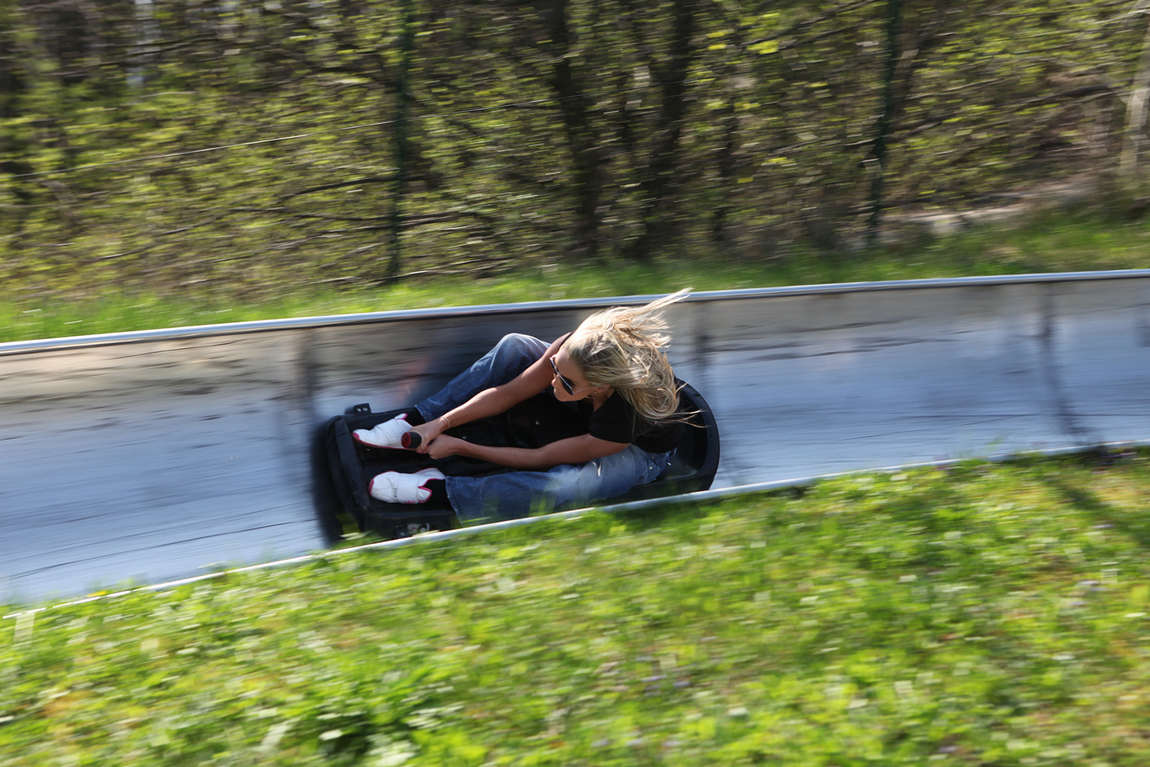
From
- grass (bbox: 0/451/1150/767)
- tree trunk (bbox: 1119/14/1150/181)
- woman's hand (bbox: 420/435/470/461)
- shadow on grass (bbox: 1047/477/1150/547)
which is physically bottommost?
shadow on grass (bbox: 1047/477/1150/547)

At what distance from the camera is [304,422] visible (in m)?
4.25

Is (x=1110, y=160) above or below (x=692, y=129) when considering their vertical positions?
below

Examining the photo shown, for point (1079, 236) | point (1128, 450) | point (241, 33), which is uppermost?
point (241, 33)

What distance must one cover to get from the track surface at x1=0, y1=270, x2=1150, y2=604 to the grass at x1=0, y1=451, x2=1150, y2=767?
0.53m

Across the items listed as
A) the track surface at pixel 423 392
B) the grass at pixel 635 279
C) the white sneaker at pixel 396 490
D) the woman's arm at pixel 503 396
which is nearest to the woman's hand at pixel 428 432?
the woman's arm at pixel 503 396

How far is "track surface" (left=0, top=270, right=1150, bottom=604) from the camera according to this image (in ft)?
12.3

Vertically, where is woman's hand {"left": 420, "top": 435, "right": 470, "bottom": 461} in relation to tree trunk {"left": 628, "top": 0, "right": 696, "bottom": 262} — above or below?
below

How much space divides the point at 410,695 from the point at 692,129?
201 inches

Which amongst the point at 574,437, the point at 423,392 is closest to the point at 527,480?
the point at 574,437

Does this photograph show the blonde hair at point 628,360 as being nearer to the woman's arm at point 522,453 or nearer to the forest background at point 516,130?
the woman's arm at point 522,453

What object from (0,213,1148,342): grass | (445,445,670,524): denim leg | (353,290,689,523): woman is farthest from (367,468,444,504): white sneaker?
(0,213,1148,342): grass

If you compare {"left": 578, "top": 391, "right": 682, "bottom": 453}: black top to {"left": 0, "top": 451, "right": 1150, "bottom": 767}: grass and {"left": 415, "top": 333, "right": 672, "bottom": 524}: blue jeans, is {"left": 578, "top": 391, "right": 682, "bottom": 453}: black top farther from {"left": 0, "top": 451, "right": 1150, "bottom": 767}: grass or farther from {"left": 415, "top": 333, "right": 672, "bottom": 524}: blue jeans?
{"left": 0, "top": 451, "right": 1150, "bottom": 767}: grass

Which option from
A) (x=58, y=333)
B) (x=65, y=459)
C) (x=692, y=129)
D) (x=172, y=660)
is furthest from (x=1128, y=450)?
(x=58, y=333)

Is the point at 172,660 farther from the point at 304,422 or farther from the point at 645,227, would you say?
the point at 645,227
